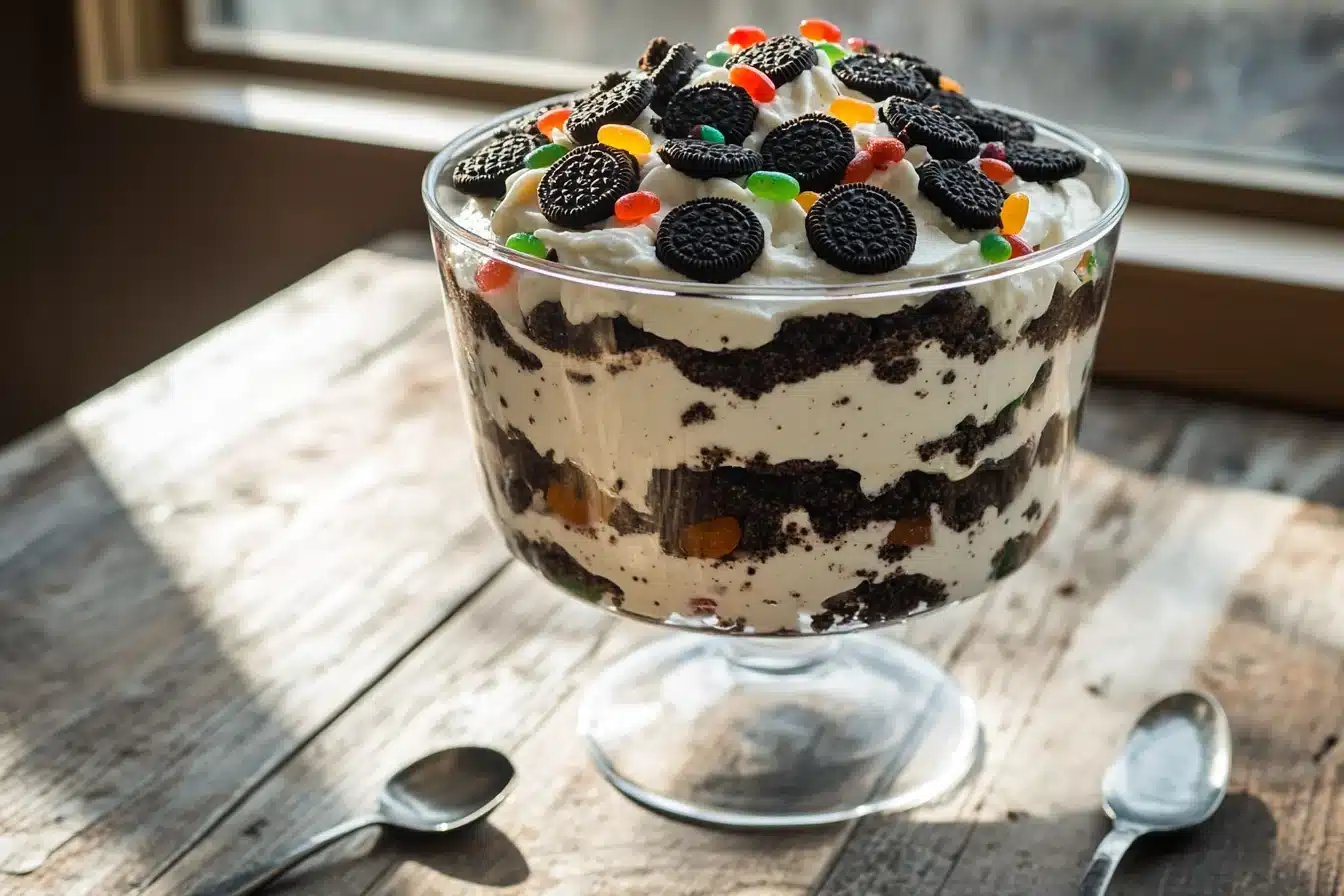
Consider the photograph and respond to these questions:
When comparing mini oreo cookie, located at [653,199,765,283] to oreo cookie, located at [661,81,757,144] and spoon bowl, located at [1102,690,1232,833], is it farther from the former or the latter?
spoon bowl, located at [1102,690,1232,833]

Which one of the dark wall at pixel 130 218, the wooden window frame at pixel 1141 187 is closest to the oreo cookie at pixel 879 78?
the wooden window frame at pixel 1141 187

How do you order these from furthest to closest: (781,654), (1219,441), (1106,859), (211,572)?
(1219,441) → (211,572) → (781,654) → (1106,859)

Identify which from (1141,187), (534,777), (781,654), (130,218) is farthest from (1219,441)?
(130,218)

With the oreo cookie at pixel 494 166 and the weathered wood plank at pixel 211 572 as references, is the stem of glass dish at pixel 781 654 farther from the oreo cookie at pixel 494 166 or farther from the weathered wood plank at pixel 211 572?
the oreo cookie at pixel 494 166

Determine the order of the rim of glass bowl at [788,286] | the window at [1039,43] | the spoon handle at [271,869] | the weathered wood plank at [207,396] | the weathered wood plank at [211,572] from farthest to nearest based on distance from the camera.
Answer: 1. the window at [1039,43]
2. the weathered wood plank at [207,396]
3. the weathered wood plank at [211,572]
4. the spoon handle at [271,869]
5. the rim of glass bowl at [788,286]

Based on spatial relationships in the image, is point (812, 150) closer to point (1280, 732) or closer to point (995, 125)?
point (995, 125)

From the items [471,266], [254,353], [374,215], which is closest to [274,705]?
[471,266]
